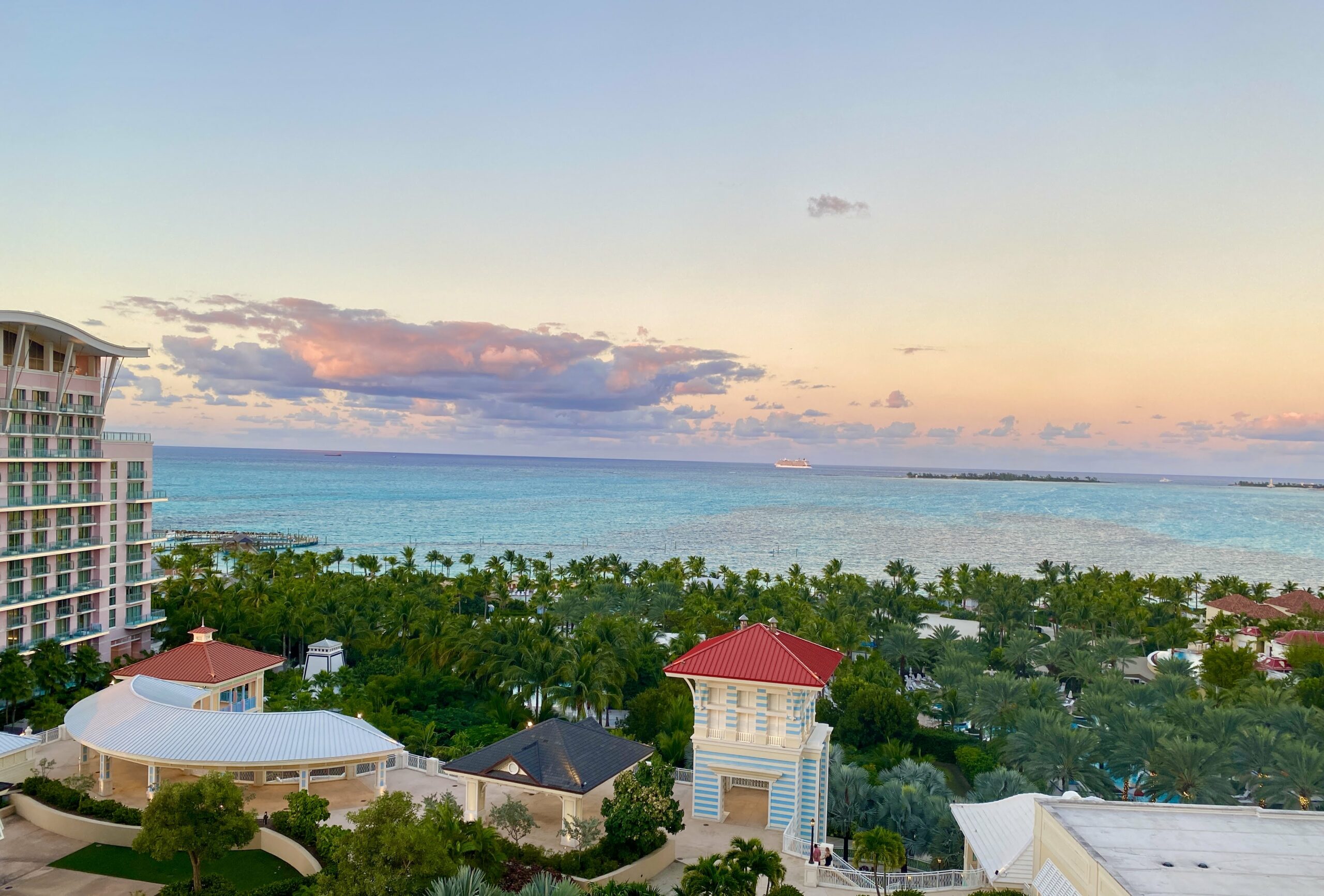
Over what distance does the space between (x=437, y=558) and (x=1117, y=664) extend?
73.6 meters

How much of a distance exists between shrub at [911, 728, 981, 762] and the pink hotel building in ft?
159

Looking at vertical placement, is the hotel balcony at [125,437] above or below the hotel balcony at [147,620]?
above

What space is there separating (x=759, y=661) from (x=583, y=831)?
307 inches

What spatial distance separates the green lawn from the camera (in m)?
24.8

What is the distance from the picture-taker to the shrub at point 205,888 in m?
22.4

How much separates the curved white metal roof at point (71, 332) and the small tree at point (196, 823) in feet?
111

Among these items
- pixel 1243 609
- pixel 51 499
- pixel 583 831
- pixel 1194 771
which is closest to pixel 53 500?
pixel 51 499

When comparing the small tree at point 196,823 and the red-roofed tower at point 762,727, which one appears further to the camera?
the red-roofed tower at point 762,727

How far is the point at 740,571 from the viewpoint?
132 metres

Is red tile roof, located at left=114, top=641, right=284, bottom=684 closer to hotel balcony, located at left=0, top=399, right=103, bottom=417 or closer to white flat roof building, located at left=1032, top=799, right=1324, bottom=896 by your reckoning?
hotel balcony, located at left=0, top=399, right=103, bottom=417

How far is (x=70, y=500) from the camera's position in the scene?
163 ft

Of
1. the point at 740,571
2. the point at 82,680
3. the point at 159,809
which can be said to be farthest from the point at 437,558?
the point at 159,809

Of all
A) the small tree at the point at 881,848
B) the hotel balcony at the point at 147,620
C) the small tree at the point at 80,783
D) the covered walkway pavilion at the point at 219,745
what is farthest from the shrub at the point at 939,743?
the hotel balcony at the point at 147,620

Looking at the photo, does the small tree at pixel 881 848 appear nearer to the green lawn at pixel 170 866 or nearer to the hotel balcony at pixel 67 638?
the green lawn at pixel 170 866
